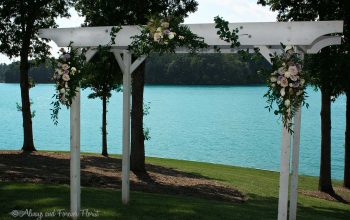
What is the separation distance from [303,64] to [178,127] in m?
54.0

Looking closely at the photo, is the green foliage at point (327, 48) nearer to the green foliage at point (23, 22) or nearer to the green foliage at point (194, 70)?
the green foliage at point (23, 22)

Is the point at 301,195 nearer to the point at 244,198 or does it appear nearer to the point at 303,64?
the point at 244,198

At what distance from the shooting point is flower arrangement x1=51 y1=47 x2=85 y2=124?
7359mm

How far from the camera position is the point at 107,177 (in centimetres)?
1435

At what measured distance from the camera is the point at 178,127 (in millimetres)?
60344

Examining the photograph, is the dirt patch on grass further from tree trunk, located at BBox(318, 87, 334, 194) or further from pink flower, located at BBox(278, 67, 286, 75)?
pink flower, located at BBox(278, 67, 286, 75)

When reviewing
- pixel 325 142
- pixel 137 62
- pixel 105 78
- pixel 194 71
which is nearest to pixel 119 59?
pixel 137 62

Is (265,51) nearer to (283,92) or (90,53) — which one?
(283,92)

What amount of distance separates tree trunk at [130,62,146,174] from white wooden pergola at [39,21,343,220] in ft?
22.6

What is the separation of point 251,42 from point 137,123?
9.57 meters

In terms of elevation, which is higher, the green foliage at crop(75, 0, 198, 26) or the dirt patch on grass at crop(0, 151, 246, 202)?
the green foliage at crop(75, 0, 198, 26)

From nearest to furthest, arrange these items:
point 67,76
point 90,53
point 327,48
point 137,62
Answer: point 67,76
point 90,53
point 137,62
point 327,48

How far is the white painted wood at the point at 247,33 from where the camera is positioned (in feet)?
20.6

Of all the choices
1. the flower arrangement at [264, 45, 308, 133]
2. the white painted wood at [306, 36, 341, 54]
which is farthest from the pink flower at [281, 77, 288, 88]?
the white painted wood at [306, 36, 341, 54]
